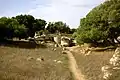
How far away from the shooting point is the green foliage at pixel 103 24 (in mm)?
57653

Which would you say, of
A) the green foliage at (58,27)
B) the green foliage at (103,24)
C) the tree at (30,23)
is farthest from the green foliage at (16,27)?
the green foliage at (103,24)

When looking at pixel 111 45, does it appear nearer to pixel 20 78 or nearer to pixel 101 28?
pixel 101 28

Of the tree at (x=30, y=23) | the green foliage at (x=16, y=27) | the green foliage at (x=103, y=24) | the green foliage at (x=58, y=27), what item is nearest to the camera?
the green foliage at (x=103, y=24)

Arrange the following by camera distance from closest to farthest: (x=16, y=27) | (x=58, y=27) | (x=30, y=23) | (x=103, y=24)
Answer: (x=103, y=24) < (x=16, y=27) < (x=30, y=23) < (x=58, y=27)

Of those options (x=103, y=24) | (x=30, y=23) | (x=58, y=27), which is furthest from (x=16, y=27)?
(x=58, y=27)

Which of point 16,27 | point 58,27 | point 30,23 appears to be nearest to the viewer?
point 16,27

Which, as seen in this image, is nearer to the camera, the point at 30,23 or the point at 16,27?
the point at 16,27

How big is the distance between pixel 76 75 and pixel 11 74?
25.7 feet

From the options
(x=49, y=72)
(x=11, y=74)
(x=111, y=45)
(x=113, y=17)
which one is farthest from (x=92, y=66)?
(x=111, y=45)

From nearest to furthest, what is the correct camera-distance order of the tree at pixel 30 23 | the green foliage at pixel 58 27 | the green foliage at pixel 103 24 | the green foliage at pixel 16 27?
the green foliage at pixel 103 24 < the green foliage at pixel 16 27 < the tree at pixel 30 23 < the green foliage at pixel 58 27

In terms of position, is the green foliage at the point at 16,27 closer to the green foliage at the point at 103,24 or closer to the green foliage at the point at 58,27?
the green foliage at the point at 58,27

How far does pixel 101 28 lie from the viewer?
194ft

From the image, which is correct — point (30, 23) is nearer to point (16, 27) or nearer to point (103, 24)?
point (16, 27)

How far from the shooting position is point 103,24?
193 feet
